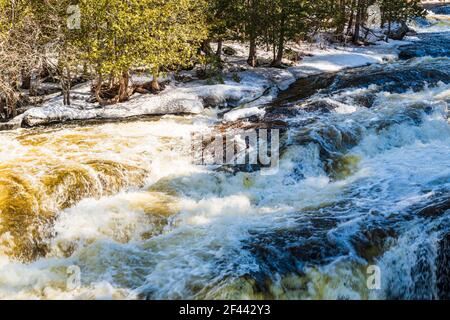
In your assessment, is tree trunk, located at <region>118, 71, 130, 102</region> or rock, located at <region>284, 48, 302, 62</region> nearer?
tree trunk, located at <region>118, 71, 130, 102</region>

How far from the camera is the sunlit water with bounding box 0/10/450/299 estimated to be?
6855 mm

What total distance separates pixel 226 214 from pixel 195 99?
27.0ft

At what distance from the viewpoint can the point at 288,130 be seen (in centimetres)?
1304

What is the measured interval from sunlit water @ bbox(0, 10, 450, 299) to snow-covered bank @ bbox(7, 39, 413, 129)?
5.56 feet

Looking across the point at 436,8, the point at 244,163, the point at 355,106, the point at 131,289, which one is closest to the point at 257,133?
the point at 244,163

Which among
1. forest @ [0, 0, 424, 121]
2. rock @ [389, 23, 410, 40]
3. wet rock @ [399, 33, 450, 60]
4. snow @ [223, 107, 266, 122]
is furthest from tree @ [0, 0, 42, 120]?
rock @ [389, 23, 410, 40]

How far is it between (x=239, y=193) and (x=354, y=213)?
281 centimetres

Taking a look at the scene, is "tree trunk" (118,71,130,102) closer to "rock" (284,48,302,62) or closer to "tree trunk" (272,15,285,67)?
"tree trunk" (272,15,285,67)

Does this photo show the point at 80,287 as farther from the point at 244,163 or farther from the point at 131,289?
the point at 244,163

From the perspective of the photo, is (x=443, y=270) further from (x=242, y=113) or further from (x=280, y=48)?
(x=280, y=48)

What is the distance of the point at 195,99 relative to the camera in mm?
16531

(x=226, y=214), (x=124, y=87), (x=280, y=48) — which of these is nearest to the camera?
(x=226, y=214)

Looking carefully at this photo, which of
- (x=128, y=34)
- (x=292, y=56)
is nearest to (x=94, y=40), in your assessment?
(x=128, y=34)

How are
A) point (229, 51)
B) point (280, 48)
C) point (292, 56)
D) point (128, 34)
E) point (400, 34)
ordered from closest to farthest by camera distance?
point (128, 34)
point (280, 48)
point (292, 56)
point (229, 51)
point (400, 34)
